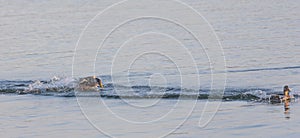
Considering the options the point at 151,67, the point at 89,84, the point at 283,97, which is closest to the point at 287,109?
the point at 283,97

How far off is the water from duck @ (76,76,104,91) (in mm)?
274

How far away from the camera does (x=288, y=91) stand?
21750 mm

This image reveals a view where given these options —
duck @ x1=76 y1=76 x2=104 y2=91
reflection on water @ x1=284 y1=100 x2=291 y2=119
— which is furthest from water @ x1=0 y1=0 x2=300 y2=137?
duck @ x1=76 y1=76 x2=104 y2=91

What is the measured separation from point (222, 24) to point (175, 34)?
372cm

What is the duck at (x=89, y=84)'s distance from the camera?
81.5 ft

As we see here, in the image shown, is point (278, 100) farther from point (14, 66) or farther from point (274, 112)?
point (14, 66)

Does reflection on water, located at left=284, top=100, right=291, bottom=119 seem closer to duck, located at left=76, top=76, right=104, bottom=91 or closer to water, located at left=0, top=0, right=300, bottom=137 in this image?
water, located at left=0, top=0, right=300, bottom=137

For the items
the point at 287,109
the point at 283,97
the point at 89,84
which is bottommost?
the point at 287,109

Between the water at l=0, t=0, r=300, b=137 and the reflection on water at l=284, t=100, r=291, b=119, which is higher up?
the water at l=0, t=0, r=300, b=137

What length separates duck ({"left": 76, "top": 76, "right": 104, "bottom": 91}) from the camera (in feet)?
81.5

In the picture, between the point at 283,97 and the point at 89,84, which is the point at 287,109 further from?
the point at 89,84

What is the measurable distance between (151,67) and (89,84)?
375 centimetres

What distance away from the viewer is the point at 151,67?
1105 inches

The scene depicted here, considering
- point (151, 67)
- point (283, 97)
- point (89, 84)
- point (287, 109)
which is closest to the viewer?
point (287, 109)
